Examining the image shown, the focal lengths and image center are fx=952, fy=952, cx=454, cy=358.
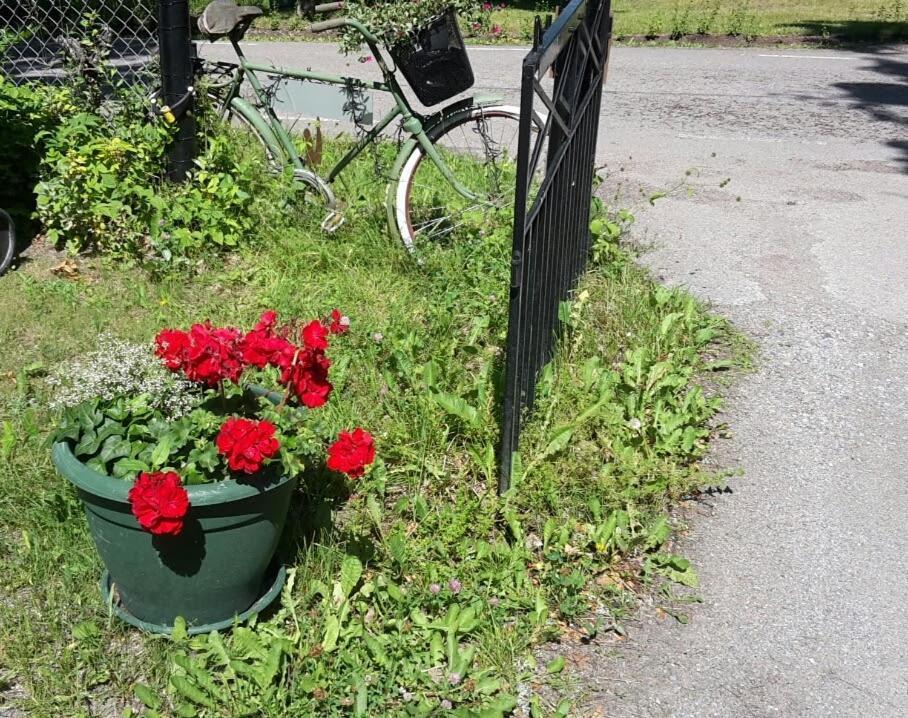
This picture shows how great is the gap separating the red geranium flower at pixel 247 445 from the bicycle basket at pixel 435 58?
110 inches

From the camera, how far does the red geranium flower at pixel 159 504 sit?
7.54 ft

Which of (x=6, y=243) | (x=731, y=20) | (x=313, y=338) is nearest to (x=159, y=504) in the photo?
(x=313, y=338)

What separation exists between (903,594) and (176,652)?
7.22ft

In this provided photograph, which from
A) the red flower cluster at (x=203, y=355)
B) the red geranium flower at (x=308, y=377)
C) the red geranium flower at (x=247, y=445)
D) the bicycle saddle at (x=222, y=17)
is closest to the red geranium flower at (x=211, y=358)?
the red flower cluster at (x=203, y=355)

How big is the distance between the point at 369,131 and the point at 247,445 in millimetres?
3137

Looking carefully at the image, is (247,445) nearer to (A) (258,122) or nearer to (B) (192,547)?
(B) (192,547)

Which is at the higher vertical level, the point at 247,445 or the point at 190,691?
the point at 247,445

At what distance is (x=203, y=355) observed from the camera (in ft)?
8.59

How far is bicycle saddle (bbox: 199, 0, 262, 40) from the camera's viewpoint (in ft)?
16.9

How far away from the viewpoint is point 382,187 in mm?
5758

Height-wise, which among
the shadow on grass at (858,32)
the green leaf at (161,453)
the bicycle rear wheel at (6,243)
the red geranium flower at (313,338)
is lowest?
the bicycle rear wheel at (6,243)

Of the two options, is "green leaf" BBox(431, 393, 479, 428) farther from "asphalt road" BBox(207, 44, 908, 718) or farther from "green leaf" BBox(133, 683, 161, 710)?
"green leaf" BBox(133, 683, 161, 710)

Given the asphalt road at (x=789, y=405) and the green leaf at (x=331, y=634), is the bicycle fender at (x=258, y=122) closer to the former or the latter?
the asphalt road at (x=789, y=405)

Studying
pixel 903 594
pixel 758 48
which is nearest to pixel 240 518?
pixel 903 594
